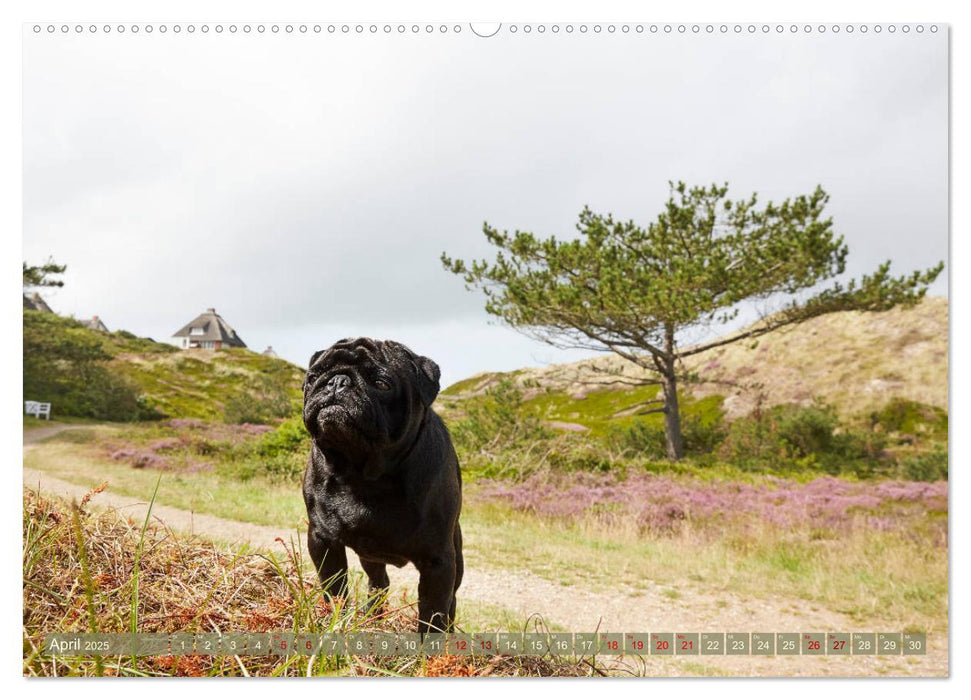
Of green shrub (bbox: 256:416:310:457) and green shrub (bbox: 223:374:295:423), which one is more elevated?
green shrub (bbox: 223:374:295:423)

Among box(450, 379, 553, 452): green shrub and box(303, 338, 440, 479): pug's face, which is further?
box(450, 379, 553, 452): green shrub

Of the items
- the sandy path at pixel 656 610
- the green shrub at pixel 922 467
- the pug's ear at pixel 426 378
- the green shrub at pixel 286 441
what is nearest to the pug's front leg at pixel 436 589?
the pug's ear at pixel 426 378

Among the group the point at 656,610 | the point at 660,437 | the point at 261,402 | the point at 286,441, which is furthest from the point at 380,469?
the point at 660,437

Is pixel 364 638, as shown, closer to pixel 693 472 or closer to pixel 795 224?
pixel 795 224

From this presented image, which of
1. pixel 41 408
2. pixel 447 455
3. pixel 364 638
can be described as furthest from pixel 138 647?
pixel 41 408

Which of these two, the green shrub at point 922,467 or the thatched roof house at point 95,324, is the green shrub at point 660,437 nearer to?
the green shrub at point 922,467

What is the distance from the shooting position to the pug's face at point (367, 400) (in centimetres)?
246

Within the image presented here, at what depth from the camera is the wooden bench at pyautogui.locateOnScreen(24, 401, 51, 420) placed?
15.2 ft

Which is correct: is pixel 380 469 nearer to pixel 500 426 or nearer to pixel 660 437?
pixel 500 426

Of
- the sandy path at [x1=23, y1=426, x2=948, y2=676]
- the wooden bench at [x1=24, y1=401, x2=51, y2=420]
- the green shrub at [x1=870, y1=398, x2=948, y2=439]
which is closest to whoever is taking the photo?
the sandy path at [x1=23, y1=426, x2=948, y2=676]

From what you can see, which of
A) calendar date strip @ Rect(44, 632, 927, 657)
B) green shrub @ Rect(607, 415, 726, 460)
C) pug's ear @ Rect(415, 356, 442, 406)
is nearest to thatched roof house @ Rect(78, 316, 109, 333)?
calendar date strip @ Rect(44, 632, 927, 657)

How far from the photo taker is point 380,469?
262cm

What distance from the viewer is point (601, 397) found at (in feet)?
48.5

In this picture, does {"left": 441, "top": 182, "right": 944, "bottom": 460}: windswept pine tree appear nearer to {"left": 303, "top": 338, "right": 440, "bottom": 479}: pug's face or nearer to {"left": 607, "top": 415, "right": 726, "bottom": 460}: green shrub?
{"left": 607, "top": 415, "right": 726, "bottom": 460}: green shrub
